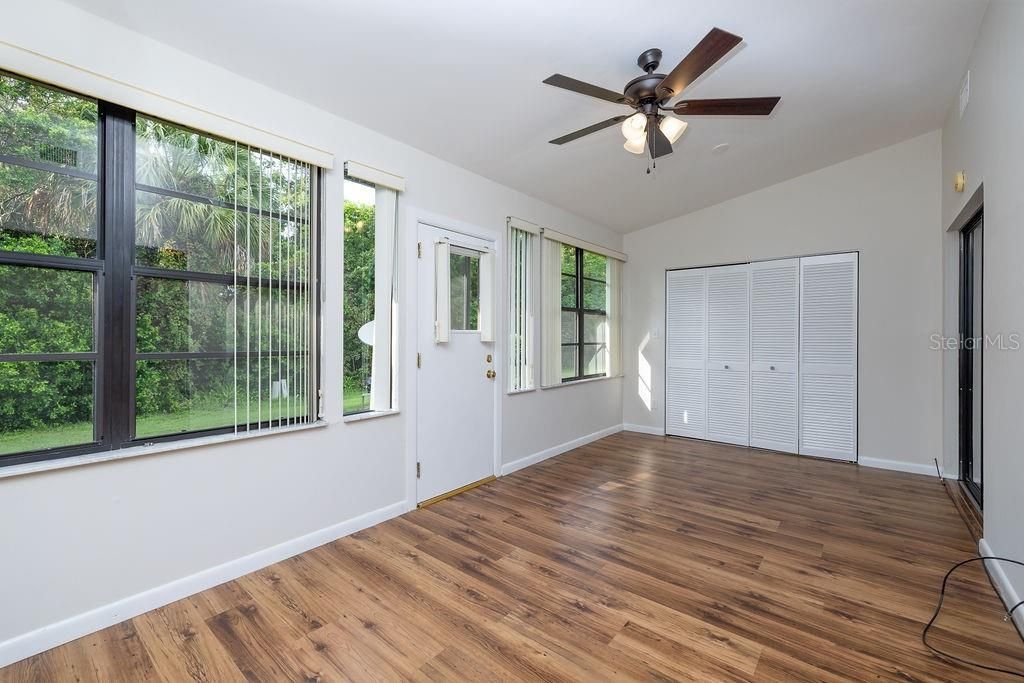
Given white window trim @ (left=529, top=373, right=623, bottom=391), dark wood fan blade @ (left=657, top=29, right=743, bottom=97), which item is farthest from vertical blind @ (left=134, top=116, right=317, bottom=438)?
white window trim @ (left=529, top=373, right=623, bottom=391)

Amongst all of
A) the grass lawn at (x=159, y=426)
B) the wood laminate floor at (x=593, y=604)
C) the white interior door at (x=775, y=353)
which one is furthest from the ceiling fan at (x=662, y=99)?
the white interior door at (x=775, y=353)

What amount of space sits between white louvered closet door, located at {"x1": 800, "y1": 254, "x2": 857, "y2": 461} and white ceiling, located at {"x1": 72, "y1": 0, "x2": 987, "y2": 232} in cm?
135

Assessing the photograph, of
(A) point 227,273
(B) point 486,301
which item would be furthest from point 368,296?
(B) point 486,301

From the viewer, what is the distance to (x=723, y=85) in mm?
2936

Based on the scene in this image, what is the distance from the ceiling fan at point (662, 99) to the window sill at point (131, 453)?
236cm

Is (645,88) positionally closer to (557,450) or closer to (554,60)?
(554,60)

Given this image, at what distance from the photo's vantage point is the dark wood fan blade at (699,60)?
176cm

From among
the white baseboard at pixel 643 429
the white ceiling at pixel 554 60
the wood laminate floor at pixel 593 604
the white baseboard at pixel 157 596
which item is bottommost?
the wood laminate floor at pixel 593 604

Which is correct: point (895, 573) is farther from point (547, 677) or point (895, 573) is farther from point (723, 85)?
point (723, 85)

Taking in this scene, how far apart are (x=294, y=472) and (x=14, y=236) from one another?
1632mm

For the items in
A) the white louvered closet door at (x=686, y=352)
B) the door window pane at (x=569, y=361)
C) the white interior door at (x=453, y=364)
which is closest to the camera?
the white interior door at (x=453, y=364)

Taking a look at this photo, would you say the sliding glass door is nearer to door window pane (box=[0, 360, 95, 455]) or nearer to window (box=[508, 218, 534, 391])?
window (box=[508, 218, 534, 391])

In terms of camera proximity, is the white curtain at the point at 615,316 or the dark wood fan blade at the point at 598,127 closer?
the dark wood fan blade at the point at 598,127

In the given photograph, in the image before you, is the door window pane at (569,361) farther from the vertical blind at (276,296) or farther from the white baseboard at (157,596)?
the vertical blind at (276,296)
